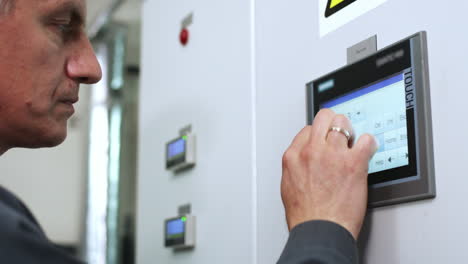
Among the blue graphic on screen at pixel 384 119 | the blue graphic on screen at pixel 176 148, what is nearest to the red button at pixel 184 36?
the blue graphic on screen at pixel 176 148

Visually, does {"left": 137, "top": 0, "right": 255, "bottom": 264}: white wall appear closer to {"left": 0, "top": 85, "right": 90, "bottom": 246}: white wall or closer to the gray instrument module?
the gray instrument module

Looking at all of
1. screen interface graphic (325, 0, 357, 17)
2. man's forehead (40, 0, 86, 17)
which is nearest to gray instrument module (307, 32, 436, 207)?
screen interface graphic (325, 0, 357, 17)

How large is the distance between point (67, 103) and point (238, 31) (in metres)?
0.47

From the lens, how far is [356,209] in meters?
0.88

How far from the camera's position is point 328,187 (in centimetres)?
88

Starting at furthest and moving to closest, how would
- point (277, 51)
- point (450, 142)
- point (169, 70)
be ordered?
point (169, 70)
point (277, 51)
point (450, 142)

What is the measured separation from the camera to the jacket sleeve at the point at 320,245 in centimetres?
79

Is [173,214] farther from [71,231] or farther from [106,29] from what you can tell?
[71,231]

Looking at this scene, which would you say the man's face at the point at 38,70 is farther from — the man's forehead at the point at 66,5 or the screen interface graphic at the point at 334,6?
the screen interface graphic at the point at 334,6

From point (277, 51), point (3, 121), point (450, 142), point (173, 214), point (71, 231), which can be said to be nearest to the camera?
point (450, 142)

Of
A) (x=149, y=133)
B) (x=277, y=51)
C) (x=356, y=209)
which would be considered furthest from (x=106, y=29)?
(x=356, y=209)

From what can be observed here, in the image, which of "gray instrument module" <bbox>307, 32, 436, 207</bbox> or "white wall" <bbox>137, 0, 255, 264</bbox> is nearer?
"gray instrument module" <bbox>307, 32, 436, 207</bbox>

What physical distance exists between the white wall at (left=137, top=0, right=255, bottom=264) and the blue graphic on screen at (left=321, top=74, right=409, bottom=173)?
34 cm

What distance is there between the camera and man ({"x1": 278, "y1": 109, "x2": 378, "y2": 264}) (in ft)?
2.74
